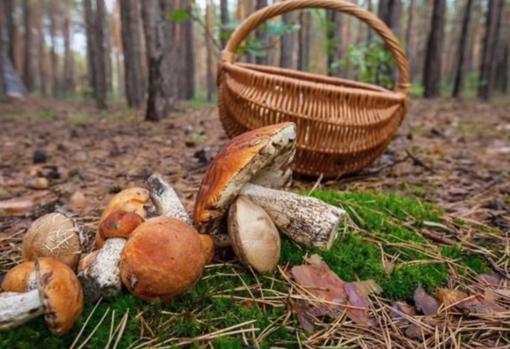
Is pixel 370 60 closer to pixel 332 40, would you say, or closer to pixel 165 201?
pixel 332 40

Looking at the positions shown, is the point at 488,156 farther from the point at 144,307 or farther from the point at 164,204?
the point at 144,307

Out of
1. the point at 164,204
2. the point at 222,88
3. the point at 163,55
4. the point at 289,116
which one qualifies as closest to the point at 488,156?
the point at 289,116

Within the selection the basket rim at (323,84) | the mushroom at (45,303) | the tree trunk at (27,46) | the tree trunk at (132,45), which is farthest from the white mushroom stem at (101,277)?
the tree trunk at (27,46)

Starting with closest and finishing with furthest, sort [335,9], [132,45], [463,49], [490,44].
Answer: [335,9], [132,45], [490,44], [463,49]

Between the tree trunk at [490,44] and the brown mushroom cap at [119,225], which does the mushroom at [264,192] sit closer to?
the brown mushroom cap at [119,225]

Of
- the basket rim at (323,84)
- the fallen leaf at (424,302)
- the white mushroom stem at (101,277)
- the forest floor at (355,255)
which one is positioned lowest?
the fallen leaf at (424,302)

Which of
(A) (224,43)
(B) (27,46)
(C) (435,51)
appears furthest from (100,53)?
(B) (27,46)

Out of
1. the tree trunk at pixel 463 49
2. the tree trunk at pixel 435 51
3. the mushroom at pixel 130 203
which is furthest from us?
the tree trunk at pixel 463 49
